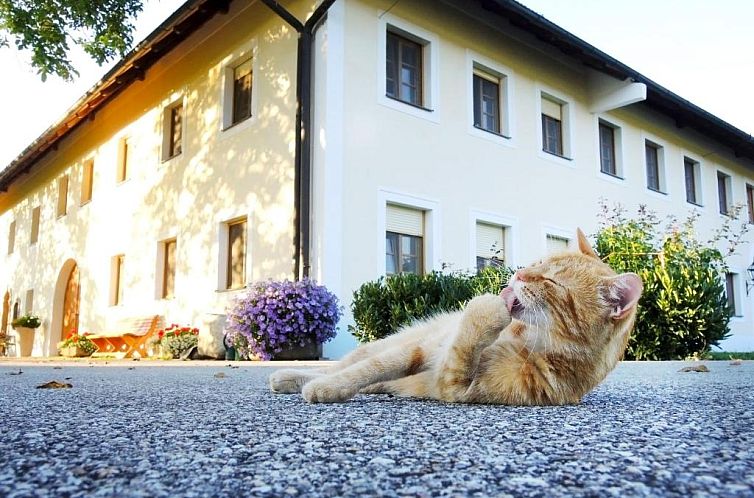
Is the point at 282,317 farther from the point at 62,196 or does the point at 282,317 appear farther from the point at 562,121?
the point at 62,196

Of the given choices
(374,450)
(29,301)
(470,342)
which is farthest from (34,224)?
(374,450)

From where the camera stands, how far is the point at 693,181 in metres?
18.3

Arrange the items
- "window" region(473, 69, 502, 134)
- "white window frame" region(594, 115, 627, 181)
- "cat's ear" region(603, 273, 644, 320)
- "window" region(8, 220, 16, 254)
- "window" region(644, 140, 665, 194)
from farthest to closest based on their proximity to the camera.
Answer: "window" region(8, 220, 16, 254)
"window" region(644, 140, 665, 194)
"white window frame" region(594, 115, 627, 181)
"window" region(473, 69, 502, 134)
"cat's ear" region(603, 273, 644, 320)

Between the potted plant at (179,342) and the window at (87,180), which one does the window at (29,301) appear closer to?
the window at (87,180)

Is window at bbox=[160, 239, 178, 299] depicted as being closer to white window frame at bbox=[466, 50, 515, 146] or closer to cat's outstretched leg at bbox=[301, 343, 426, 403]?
white window frame at bbox=[466, 50, 515, 146]

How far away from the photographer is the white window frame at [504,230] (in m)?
11.6

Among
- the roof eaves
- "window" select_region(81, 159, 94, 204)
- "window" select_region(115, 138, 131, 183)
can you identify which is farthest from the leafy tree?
"window" select_region(81, 159, 94, 204)

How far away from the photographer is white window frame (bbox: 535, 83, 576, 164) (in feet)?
43.5

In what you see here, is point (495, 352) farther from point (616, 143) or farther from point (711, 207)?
point (711, 207)

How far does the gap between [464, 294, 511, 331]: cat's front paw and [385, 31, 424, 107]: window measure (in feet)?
28.9

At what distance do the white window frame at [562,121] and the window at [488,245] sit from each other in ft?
7.21

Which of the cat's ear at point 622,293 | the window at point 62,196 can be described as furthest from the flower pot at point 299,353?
the window at point 62,196

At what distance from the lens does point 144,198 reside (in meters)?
14.4

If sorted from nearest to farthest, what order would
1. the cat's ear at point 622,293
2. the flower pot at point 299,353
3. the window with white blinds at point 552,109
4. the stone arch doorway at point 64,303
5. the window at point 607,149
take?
the cat's ear at point 622,293 < the flower pot at point 299,353 < the window with white blinds at point 552,109 < the window at point 607,149 < the stone arch doorway at point 64,303
